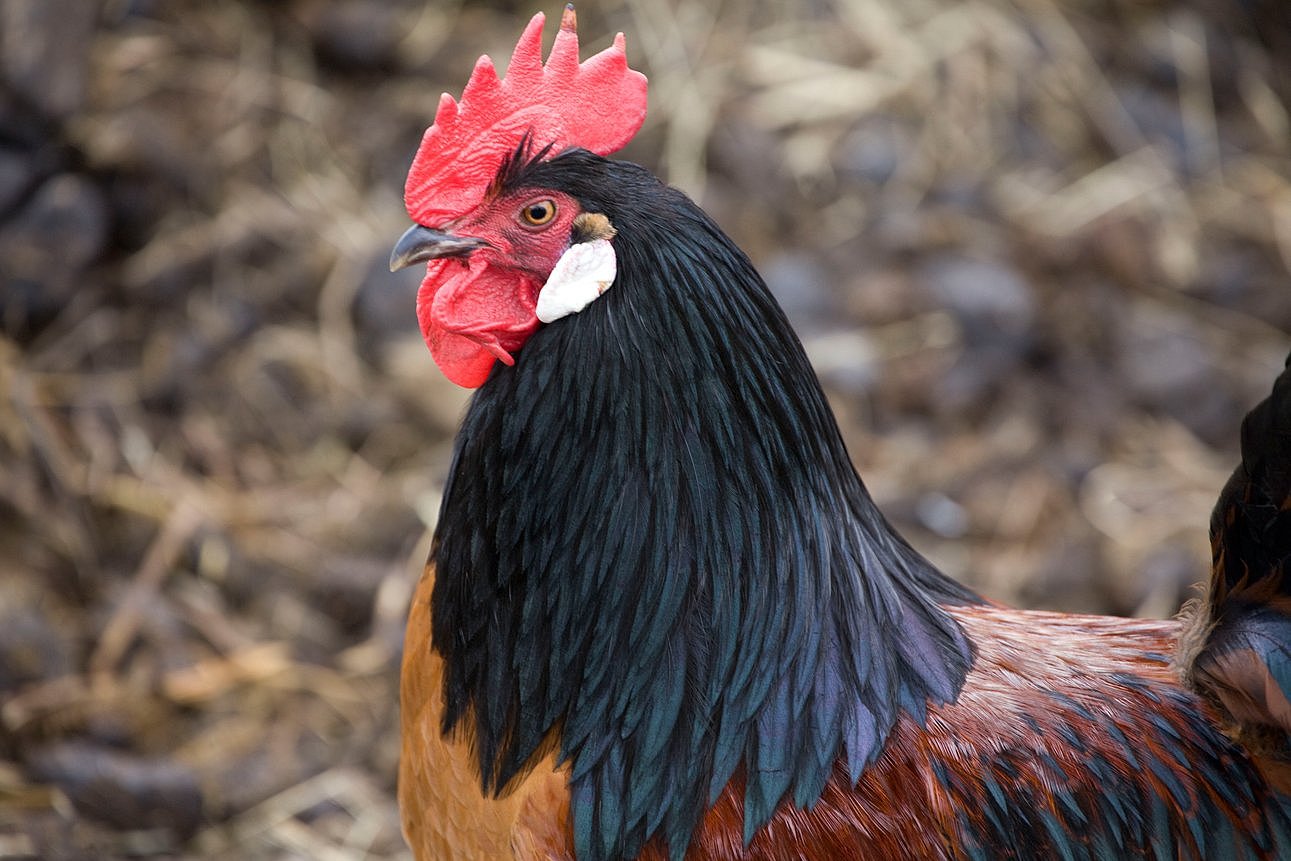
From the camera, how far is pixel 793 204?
5.06m

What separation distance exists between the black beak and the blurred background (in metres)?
2.09

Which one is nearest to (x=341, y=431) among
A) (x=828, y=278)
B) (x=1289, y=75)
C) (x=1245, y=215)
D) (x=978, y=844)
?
(x=828, y=278)

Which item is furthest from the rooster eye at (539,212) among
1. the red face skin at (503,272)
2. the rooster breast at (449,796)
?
the rooster breast at (449,796)

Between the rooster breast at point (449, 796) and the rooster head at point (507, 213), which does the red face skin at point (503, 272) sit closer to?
the rooster head at point (507, 213)

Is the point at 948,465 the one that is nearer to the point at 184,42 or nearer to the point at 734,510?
the point at 734,510

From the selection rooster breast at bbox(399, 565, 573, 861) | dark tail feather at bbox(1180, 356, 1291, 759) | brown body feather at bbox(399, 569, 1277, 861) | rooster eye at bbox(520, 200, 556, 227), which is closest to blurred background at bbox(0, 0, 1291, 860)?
rooster breast at bbox(399, 565, 573, 861)

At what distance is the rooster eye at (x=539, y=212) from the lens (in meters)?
2.09

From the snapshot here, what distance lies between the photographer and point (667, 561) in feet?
6.97

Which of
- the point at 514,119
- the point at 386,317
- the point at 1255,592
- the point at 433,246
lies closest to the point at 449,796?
the point at 433,246

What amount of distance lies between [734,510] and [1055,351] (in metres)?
3.13

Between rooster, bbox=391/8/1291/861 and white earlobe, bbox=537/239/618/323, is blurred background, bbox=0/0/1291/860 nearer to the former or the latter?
rooster, bbox=391/8/1291/861

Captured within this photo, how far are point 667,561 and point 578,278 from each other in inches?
19.0

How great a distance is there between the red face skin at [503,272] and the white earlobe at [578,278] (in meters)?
0.04

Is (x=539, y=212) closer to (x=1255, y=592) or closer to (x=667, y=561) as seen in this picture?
(x=667, y=561)
